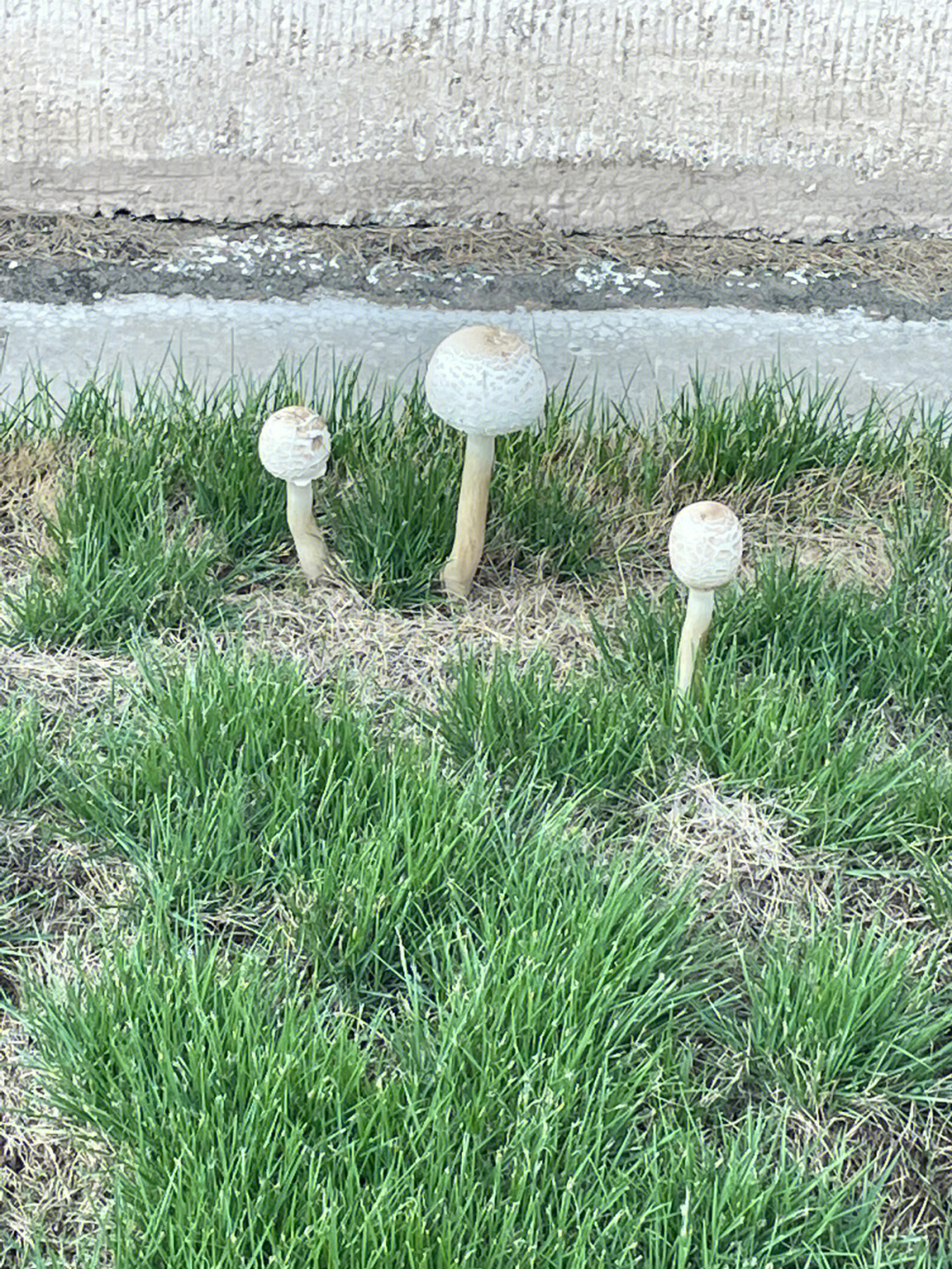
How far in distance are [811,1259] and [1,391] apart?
7.73 ft

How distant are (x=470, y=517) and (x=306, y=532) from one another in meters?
0.30

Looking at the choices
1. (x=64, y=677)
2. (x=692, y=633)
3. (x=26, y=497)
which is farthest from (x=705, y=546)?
(x=26, y=497)

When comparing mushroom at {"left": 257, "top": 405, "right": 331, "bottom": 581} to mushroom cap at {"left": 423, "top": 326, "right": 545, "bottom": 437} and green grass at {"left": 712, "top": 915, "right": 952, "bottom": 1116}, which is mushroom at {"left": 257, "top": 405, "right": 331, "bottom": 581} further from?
green grass at {"left": 712, "top": 915, "right": 952, "bottom": 1116}

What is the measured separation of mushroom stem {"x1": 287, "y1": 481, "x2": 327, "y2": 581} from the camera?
2555 mm

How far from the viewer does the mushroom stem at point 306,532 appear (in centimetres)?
255

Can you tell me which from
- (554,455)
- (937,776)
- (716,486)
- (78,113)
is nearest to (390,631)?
(554,455)

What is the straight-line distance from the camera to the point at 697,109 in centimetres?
373

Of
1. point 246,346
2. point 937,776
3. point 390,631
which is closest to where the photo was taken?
point 937,776

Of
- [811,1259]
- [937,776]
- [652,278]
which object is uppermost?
[652,278]

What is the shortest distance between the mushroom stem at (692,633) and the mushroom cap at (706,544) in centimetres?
9

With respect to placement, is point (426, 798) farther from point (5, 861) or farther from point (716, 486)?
point (716, 486)

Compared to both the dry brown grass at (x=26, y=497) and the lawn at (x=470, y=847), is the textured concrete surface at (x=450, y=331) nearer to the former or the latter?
the lawn at (x=470, y=847)

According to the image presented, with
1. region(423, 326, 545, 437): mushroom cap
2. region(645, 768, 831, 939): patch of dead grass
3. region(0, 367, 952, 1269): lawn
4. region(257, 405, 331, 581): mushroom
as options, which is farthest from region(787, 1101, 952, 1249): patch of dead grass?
region(257, 405, 331, 581): mushroom

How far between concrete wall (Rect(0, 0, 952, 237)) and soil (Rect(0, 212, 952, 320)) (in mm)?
69
